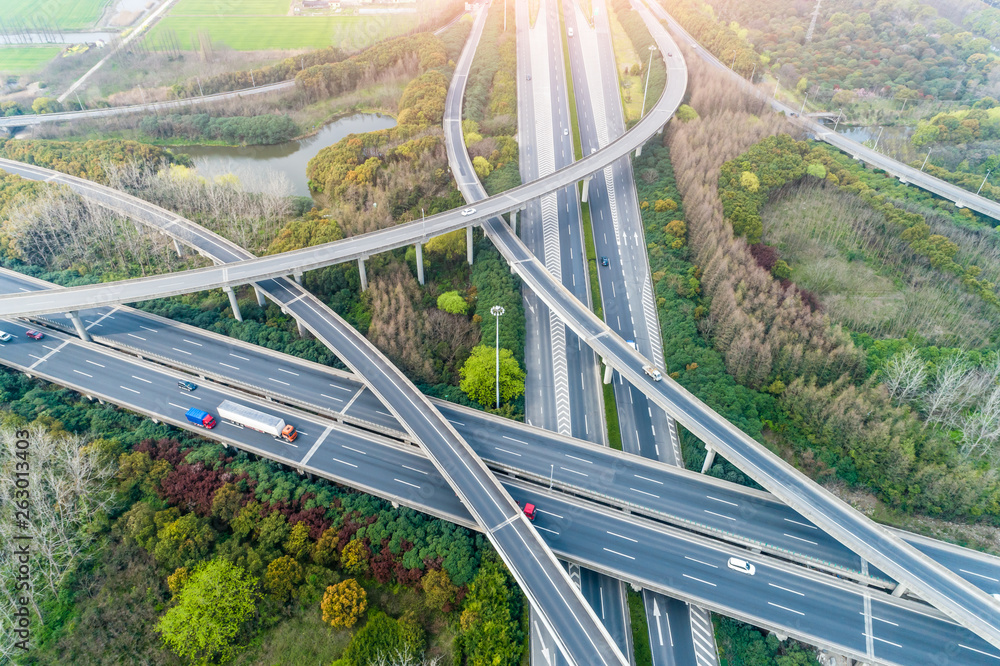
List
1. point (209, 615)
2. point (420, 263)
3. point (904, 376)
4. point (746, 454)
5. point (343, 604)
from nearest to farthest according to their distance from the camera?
point (209, 615), point (343, 604), point (746, 454), point (904, 376), point (420, 263)

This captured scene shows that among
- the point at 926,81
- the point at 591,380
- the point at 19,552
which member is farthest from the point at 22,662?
the point at 926,81

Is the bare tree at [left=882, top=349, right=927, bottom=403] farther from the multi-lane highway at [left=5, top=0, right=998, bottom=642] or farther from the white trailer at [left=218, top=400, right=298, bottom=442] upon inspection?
the white trailer at [left=218, top=400, right=298, bottom=442]

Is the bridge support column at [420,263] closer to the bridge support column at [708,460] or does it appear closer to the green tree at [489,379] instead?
the green tree at [489,379]

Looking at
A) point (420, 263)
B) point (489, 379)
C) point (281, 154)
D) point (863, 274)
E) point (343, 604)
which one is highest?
point (281, 154)

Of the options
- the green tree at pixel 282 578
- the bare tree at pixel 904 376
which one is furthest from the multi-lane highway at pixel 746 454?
the bare tree at pixel 904 376

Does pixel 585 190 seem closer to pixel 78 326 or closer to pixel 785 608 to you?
pixel 785 608

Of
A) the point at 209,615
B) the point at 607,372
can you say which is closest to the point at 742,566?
the point at 607,372
